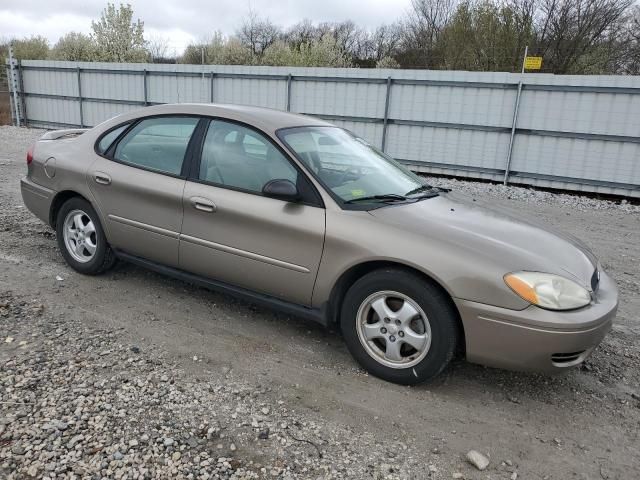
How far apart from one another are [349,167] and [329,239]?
775 millimetres

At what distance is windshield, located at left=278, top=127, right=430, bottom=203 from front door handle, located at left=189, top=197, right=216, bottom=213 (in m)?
0.69

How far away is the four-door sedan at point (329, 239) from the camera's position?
2.92 metres

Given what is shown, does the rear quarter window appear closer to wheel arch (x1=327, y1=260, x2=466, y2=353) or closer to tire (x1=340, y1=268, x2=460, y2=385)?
wheel arch (x1=327, y1=260, x2=466, y2=353)

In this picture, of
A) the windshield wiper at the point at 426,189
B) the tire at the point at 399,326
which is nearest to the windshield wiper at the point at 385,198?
the windshield wiper at the point at 426,189

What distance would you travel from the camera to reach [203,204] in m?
3.77

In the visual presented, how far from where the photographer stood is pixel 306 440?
2689 millimetres

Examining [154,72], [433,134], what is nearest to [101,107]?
[154,72]

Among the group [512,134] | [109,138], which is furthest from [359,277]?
[512,134]

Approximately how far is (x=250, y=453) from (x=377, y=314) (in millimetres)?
1108

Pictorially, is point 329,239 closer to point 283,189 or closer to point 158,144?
point 283,189

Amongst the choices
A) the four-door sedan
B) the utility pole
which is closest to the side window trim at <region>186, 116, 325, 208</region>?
the four-door sedan

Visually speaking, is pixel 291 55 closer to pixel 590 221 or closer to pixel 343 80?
pixel 343 80

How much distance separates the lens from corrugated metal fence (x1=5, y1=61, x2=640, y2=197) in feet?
34.3

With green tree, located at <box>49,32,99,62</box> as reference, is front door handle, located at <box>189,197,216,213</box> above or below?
below
